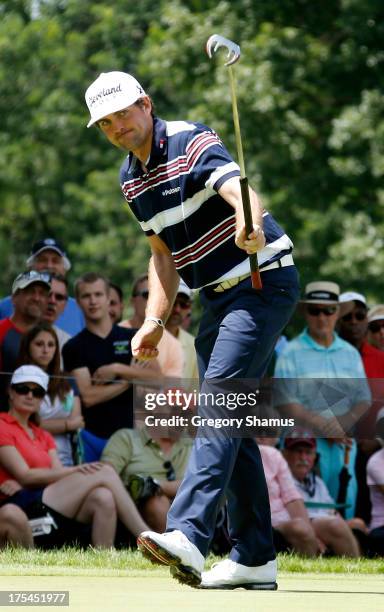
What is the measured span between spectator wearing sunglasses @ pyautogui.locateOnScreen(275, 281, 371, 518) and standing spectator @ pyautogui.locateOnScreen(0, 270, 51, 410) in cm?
184

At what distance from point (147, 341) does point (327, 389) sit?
13.4 ft

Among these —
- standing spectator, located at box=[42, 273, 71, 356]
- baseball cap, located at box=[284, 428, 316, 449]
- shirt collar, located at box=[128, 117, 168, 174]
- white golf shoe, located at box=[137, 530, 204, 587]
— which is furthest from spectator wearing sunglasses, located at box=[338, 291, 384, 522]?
white golf shoe, located at box=[137, 530, 204, 587]

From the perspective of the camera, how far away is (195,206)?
6.46 meters

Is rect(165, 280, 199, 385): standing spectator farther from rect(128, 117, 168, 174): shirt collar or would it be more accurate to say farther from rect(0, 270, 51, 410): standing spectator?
rect(128, 117, 168, 174): shirt collar

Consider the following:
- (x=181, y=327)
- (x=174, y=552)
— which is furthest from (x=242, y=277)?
(x=181, y=327)

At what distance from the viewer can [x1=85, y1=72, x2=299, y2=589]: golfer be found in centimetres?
625

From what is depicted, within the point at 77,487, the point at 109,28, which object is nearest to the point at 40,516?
the point at 77,487

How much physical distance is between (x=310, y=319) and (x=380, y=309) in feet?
3.01

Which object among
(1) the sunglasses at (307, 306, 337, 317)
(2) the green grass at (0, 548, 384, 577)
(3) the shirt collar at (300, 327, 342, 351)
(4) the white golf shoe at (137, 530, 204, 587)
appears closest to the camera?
(4) the white golf shoe at (137, 530, 204, 587)

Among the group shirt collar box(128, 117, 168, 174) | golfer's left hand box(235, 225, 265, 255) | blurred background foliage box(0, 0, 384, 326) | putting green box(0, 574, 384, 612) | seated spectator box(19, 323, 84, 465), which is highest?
blurred background foliage box(0, 0, 384, 326)

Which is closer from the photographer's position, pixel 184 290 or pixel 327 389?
pixel 327 389

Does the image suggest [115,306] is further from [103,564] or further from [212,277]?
[212,277]

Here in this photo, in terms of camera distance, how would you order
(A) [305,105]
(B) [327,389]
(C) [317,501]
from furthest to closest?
(A) [305,105], (B) [327,389], (C) [317,501]

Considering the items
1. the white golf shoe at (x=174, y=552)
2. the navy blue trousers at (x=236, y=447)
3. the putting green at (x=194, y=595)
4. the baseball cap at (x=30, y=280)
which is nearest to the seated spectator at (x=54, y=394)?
the baseball cap at (x=30, y=280)
